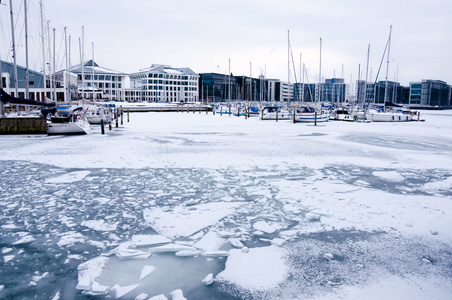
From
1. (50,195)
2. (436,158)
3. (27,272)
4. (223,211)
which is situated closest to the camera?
(27,272)

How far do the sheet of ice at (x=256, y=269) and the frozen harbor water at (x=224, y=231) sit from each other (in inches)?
0.6

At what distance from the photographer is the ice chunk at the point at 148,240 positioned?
17.5 feet

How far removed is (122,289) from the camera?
4051 millimetres

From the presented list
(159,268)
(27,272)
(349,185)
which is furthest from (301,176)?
(27,272)

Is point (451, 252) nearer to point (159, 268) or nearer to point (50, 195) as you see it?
point (159, 268)

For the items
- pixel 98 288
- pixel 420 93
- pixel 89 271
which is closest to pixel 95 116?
pixel 89 271

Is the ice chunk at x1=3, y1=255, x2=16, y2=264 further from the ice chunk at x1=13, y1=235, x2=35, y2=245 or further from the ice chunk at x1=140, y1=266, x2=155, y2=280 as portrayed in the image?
the ice chunk at x1=140, y1=266, x2=155, y2=280

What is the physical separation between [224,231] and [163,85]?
5418 inches

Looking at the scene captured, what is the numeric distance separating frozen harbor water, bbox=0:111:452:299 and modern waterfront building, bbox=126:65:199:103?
123007 mm

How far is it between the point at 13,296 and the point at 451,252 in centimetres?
580

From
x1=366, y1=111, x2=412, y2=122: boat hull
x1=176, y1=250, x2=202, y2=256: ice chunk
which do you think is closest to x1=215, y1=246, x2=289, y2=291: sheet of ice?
x1=176, y1=250, x2=202, y2=256: ice chunk

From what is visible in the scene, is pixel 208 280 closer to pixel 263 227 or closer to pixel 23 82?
pixel 263 227

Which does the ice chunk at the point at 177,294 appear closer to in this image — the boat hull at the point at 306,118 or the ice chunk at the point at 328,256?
the ice chunk at the point at 328,256

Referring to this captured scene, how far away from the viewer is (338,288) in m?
4.05
